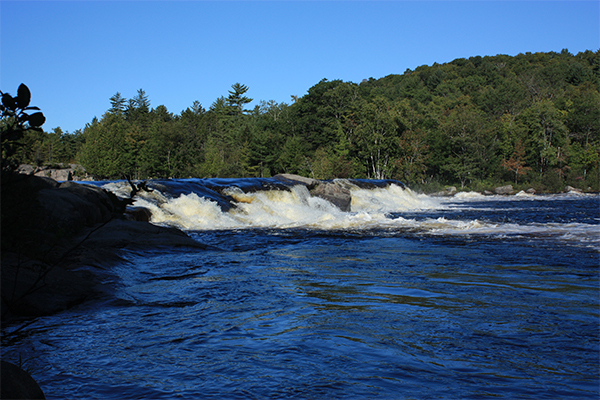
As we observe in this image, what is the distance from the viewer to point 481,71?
9306 centimetres

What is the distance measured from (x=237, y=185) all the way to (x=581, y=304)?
16509mm

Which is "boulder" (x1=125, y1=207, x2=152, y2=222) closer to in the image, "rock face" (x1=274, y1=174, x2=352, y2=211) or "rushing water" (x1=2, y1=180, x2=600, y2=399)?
"rushing water" (x1=2, y1=180, x2=600, y2=399)

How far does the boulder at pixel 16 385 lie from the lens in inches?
94.3

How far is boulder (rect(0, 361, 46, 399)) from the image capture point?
2396 mm

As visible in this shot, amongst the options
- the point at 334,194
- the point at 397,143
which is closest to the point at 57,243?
the point at 334,194

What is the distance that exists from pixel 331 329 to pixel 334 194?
20637 millimetres

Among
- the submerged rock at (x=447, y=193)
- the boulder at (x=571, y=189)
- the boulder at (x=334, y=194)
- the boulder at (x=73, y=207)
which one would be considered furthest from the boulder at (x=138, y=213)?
the boulder at (x=571, y=189)

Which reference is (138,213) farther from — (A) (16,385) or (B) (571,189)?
(B) (571,189)

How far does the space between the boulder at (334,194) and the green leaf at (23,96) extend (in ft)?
72.1

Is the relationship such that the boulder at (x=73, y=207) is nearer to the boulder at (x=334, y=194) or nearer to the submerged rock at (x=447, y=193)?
the boulder at (x=334, y=194)

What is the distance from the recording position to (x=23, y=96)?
8.43ft

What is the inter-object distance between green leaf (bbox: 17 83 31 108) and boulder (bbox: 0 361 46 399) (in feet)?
4.66

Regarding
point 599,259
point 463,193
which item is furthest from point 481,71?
point 599,259

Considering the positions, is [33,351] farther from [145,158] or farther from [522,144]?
[145,158]
